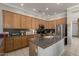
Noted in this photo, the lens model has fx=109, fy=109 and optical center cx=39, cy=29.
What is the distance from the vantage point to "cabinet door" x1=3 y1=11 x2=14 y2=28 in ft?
17.4

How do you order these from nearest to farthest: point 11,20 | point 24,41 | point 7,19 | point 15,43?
point 7,19 < point 15,43 < point 11,20 < point 24,41

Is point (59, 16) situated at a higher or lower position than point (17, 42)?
higher

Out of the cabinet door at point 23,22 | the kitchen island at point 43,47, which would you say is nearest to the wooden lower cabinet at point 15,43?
the cabinet door at point 23,22

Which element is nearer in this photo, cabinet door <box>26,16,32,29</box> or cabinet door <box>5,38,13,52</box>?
cabinet door <box>5,38,13,52</box>

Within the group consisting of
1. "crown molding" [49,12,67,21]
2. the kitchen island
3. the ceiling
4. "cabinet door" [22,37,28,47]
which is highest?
the ceiling

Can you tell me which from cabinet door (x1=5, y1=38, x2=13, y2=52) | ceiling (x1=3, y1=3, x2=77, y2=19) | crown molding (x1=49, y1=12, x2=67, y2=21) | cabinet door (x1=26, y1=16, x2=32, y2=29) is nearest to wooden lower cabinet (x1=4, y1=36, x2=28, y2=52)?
cabinet door (x1=5, y1=38, x2=13, y2=52)

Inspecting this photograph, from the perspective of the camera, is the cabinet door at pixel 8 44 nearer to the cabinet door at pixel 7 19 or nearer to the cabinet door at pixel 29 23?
the cabinet door at pixel 7 19

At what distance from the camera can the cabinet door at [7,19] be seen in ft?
17.4

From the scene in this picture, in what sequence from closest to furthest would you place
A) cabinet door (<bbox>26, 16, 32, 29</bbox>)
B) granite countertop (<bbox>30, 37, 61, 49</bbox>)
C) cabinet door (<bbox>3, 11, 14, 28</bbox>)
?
granite countertop (<bbox>30, 37, 61, 49</bbox>) < cabinet door (<bbox>3, 11, 14, 28</bbox>) < cabinet door (<bbox>26, 16, 32, 29</bbox>)

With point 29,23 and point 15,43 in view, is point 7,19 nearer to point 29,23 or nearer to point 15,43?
point 15,43

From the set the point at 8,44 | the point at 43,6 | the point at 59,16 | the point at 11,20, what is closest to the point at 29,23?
the point at 43,6

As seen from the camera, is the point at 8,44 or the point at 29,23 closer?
the point at 8,44

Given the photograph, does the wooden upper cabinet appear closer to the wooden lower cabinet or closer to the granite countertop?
the wooden lower cabinet

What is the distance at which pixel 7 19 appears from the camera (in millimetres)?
5445
